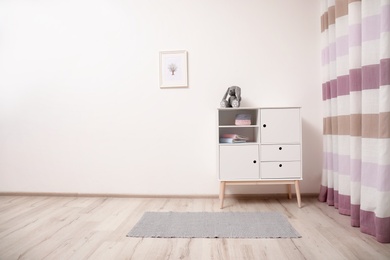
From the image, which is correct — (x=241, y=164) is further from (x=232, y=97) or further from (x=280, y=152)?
(x=232, y=97)

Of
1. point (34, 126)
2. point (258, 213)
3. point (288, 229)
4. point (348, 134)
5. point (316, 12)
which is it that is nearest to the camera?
point (288, 229)

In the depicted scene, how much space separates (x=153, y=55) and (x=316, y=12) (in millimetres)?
1724

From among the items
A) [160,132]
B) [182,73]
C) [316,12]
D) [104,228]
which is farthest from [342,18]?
[104,228]

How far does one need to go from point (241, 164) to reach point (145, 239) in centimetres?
104

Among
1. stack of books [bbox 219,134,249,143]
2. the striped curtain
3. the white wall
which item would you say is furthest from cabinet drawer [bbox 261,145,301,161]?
the white wall

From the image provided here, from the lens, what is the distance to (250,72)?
2.63 metres

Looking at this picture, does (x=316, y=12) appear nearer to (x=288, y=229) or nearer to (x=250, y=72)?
(x=250, y=72)

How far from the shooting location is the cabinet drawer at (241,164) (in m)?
2.28

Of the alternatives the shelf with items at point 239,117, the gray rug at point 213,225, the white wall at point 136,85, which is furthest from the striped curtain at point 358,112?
the shelf with items at point 239,117

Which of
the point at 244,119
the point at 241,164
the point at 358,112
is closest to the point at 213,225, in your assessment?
the point at 241,164

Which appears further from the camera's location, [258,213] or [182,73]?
[182,73]

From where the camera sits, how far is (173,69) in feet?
8.74

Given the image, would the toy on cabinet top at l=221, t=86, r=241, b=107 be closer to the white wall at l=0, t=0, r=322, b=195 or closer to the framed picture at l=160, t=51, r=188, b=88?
the white wall at l=0, t=0, r=322, b=195

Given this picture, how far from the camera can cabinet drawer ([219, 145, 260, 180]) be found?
2279 millimetres
